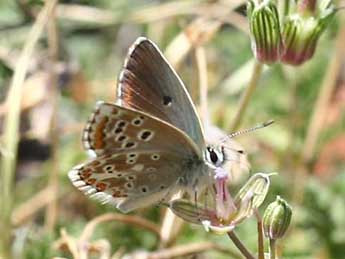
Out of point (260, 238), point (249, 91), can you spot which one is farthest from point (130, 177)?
point (249, 91)

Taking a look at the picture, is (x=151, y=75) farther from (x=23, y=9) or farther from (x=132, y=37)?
(x=132, y=37)

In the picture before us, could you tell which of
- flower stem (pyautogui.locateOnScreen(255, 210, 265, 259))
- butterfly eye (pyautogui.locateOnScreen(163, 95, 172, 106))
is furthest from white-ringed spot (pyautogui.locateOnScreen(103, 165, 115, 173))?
flower stem (pyautogui.locateOnScreen(255, 210, 265, 259))

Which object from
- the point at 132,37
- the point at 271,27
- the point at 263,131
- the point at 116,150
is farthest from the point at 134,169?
the point at 132,37

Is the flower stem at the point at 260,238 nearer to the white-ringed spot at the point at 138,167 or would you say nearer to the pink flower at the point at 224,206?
the pink flower at the point at 224,206

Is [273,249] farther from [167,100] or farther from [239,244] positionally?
[167,100]

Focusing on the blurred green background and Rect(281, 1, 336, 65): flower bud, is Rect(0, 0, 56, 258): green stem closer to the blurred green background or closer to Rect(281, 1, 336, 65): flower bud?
the blurred green background
